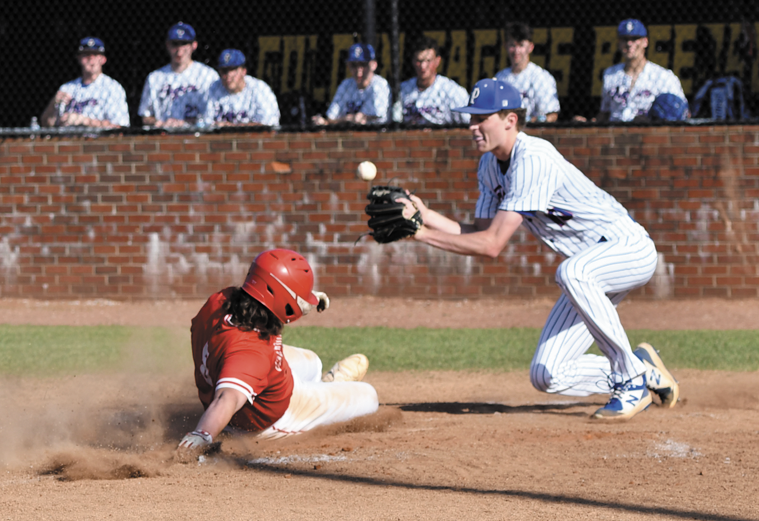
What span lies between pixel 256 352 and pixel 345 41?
31.4ft

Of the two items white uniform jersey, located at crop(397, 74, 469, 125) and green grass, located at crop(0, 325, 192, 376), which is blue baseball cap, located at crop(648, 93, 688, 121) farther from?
green grass, located at crop(0, 325, 192, 376)

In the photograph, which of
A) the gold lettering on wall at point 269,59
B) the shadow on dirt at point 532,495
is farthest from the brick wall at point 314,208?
the shadow on dirt at point 532,495

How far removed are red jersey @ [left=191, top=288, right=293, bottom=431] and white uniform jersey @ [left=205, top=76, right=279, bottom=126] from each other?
535 cm

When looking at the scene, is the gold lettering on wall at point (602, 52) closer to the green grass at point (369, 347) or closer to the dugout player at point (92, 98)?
the green grass at point (369, 347)

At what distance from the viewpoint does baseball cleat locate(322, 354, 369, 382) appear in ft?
15.3

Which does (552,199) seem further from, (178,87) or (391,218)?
(178,87)

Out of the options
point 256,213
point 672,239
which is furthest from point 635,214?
point 256,213

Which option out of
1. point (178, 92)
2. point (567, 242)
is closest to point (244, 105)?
point (178, 92)

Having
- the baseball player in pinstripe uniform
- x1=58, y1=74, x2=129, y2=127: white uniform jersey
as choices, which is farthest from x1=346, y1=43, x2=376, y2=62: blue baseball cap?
the baseball player in pinstripe uniform

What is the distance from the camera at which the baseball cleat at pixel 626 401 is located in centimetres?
425

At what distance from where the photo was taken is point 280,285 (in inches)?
140

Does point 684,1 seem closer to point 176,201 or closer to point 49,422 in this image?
point 176,201

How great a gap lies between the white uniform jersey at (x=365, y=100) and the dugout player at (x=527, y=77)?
1.25 metres

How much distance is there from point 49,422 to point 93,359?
215cm
